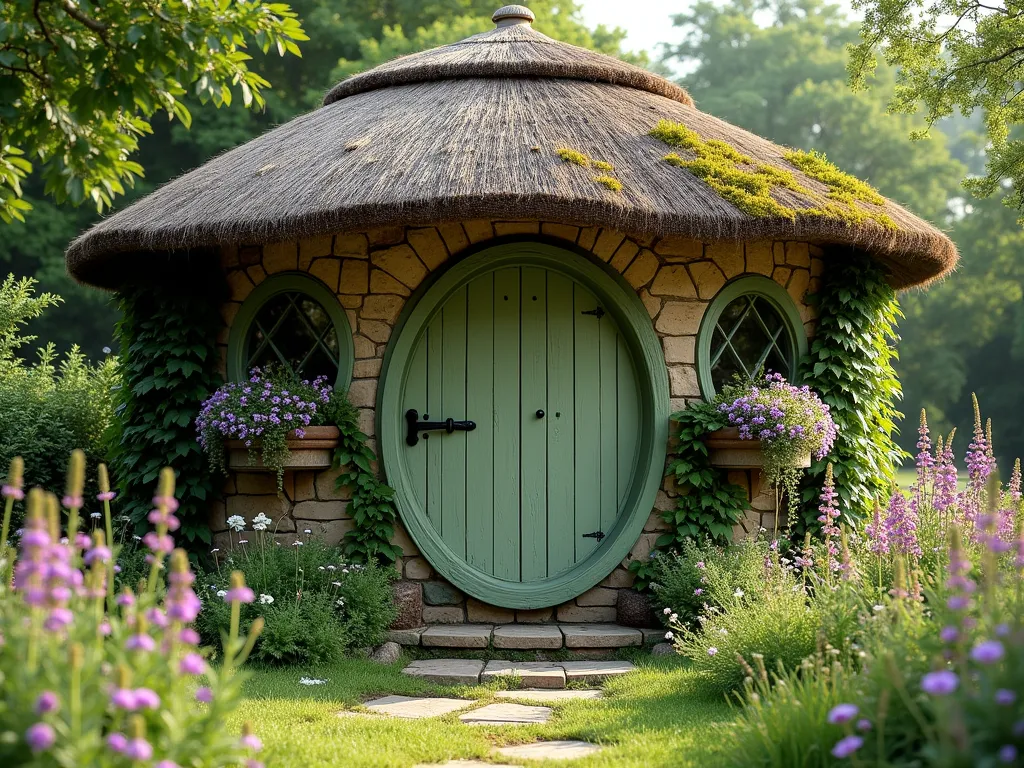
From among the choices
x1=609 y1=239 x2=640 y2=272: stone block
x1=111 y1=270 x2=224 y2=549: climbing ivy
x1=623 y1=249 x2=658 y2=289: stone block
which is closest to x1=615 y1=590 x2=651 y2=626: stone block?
x1=623 y1=249 x2=658 y2=289: stone block

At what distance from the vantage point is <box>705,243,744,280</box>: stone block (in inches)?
264

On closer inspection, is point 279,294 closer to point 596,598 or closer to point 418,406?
point 418,406

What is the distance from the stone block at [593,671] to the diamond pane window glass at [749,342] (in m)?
2.10

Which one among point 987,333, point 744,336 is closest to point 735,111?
point 987,333

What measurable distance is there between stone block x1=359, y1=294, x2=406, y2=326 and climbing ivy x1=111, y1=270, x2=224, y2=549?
1.09 meters

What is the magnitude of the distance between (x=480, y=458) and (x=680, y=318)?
1.56m

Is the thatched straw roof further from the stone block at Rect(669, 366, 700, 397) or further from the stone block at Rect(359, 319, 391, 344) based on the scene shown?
the stone block at Rect(669, 366, 700, 397)

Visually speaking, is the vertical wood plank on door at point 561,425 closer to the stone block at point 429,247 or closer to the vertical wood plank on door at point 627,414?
the vertical wood plank on door at point 627,414

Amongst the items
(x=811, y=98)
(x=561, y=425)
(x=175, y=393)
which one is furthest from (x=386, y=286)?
(x=811, y=98)

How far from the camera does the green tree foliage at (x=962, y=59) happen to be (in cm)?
817

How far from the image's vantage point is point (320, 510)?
6.52m

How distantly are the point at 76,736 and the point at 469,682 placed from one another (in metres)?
3.43

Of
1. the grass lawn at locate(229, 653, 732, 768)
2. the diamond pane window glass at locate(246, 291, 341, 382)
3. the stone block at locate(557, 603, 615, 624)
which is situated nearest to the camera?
the grass lawn at locate(229, 653, 732, 768)

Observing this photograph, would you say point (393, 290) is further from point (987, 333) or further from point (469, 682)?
point (987, 333)
